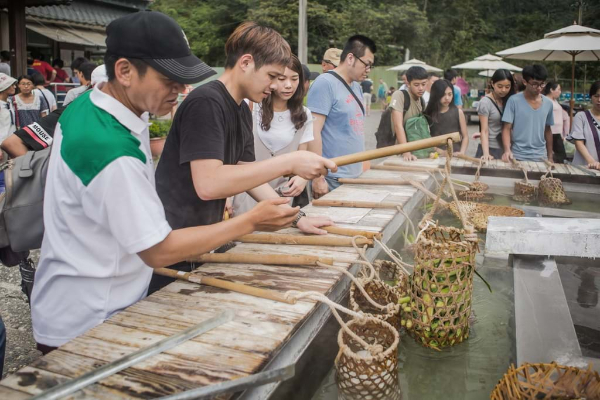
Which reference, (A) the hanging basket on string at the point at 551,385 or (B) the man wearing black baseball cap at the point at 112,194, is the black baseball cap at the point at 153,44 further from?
(A) the hanging basket on string at the point at 551,385

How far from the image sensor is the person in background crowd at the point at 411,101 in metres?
5.68

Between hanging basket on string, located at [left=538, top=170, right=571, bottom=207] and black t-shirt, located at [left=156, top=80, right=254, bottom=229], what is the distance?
384cm

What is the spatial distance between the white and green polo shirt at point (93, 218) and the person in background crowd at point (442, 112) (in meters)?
4.77

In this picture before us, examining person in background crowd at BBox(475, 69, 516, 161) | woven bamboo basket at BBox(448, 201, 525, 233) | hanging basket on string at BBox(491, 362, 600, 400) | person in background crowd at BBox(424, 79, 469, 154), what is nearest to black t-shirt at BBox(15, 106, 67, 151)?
hanging basket on string at BBox(491, 362, 600, 400)

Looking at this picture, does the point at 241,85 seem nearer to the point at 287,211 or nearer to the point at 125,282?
the point at 287,211

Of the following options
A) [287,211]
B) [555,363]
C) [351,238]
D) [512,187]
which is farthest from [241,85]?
[512,187]

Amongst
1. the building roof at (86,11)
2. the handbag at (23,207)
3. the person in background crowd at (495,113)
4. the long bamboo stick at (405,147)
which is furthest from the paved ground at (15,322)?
the building roof at (86,11)

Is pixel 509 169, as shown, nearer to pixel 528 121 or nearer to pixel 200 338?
pixel 528 121

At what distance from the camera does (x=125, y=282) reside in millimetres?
1832

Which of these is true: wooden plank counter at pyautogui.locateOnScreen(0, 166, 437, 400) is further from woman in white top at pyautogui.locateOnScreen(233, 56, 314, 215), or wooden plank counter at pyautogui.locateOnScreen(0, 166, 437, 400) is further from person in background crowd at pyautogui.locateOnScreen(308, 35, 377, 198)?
person in background crowd at pyautogui.locateOnScreen(308, 35, 377, 198)

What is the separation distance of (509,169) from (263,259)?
4.09m

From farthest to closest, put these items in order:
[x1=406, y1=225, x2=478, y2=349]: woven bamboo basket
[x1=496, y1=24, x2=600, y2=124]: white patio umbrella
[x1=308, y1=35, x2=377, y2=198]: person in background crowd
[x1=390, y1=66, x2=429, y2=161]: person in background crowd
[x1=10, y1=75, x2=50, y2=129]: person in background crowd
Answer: [x1=496, y1=24, x2=600, y2=124]: white patio umbrella
[x1=10, y1=75, x2=50, y2=129]: person in background crowd
[x1=390, y1=66, x2=429, y2=161]: person in background crowd
[x1=308, y1=35, x2=377, y2=198]: person in background crowd
[x1=406, y1=225, x2=478, y2=349]: woven bamboo basket

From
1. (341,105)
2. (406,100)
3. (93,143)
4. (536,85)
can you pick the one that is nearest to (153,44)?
(93,143)

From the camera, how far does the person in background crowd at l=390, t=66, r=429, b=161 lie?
18.6ft
